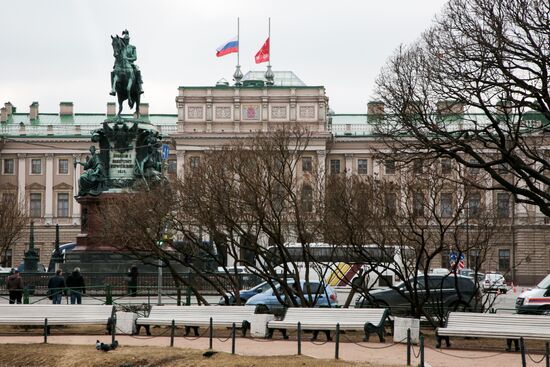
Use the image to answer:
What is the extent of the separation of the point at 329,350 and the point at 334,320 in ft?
5.33

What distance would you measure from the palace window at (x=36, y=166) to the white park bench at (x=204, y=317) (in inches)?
3737

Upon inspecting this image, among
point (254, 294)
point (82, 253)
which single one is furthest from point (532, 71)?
point (82, 253)

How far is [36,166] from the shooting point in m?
120

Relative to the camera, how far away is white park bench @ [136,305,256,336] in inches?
1044

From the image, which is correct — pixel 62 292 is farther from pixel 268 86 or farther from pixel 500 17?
pixel 268 86

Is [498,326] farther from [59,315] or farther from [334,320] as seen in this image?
[59,315]

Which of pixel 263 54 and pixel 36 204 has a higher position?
pixel 263 54

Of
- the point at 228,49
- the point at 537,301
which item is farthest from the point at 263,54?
the point at 537,301

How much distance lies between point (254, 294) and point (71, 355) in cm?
1956

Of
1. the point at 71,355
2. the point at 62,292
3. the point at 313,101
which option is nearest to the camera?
the point at 71,355

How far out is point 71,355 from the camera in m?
23.3

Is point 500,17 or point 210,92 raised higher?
point 210,92

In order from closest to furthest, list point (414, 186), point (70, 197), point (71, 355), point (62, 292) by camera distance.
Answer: point (71, 355)
point (414, 186)
point (62, 292)
point (70, 197)

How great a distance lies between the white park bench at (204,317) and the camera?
2652 centimetres
